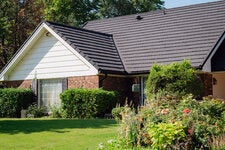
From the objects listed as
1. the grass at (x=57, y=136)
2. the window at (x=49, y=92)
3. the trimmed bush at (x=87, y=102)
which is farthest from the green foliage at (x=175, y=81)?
the window at (x=49, y=92)

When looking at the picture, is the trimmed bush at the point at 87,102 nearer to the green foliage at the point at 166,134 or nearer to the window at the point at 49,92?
the window at the point at 49,92

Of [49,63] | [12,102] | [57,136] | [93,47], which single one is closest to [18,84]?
[12,102]

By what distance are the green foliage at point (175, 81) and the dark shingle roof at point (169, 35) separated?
225 cm

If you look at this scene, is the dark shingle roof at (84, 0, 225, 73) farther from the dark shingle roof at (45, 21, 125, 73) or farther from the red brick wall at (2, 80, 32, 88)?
the red brick wall at (2, 80, 32, 88)

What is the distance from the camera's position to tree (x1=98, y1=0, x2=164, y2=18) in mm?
44375

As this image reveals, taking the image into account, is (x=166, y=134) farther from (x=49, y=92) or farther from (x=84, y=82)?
(x=49, y=92)

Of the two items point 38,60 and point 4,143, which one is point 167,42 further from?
point 4,143

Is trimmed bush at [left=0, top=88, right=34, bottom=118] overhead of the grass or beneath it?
overhead

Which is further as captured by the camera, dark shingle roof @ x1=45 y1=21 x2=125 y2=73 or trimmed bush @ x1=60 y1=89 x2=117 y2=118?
dark shingle roof @ x1=45 y1=21 x2=125 y2=73

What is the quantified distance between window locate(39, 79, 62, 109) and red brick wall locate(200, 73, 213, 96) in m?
7.76

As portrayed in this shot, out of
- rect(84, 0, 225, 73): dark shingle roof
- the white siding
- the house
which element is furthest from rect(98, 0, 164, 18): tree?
the white siding

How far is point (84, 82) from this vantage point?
21703 mm

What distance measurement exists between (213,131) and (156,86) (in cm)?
852

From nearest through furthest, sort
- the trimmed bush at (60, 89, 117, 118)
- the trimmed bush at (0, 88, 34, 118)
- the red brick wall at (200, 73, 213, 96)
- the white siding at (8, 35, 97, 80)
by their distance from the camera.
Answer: the trimmed bush at (60, 89, 117, 118) → the red brick wall at (200, 73, 213, 96) → the white siding at (8, 35, 97, 80) → the trimmed bush at (0, 88, 34, 118)
